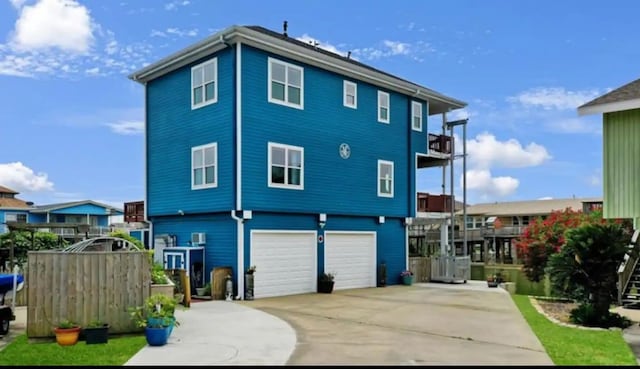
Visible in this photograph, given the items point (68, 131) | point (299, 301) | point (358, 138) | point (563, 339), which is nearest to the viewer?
point (563, 339)

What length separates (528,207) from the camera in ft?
198

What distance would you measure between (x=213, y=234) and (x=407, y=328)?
350 inches

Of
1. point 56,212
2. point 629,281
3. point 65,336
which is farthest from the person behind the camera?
point 56,212

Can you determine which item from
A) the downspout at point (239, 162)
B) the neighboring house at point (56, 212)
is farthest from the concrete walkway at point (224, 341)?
the neighboring house at point (56, 212)

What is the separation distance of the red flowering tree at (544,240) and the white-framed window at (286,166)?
13568 mm

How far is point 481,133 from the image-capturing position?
27.1 meters

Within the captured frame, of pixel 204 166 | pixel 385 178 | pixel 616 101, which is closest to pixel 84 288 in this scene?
pixel 204 166

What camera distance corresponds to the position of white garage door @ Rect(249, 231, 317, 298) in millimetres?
17906

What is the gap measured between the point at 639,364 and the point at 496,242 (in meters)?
50.0

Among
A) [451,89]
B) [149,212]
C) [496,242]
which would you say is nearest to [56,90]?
[149,212]

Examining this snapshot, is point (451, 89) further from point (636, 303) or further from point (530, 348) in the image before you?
point (530, 348)

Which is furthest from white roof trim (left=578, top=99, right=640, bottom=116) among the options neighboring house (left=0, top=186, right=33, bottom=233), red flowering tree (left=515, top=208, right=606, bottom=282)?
neighboring house (left=0, top=186, right=33, bottom=233)

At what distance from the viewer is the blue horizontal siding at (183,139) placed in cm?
1770

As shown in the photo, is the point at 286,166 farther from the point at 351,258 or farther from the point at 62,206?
the point at 62,206
